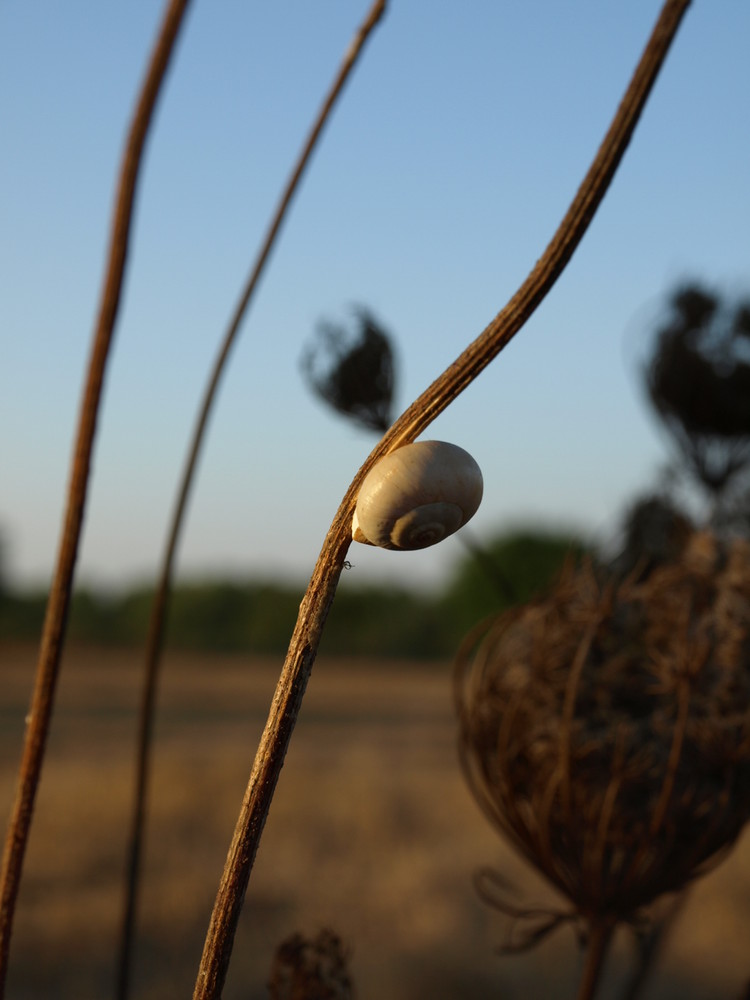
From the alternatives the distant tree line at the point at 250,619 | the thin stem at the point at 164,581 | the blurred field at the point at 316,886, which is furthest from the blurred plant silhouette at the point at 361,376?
the distant tree line at the point at 250,619

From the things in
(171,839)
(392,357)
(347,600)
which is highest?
(347,600)

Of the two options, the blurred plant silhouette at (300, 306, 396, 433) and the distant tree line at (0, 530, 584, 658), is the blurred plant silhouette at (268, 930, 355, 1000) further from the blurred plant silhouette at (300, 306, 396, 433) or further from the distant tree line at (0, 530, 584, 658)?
the distant tree line at (0, 530, 584, 658)

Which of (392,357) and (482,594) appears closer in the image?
(392,357)

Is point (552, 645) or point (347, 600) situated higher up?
point (347, 600)

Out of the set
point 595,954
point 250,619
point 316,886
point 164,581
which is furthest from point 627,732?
point 250,619

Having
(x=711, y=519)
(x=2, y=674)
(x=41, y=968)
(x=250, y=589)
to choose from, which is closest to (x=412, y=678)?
(x=250, y=589)

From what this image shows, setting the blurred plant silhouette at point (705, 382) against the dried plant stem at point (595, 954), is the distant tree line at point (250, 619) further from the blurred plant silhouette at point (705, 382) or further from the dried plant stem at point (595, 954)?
the dried plant stem at point (595, 954)

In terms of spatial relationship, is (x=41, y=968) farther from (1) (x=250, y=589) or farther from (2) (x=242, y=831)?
(1) (x=250, y=589)

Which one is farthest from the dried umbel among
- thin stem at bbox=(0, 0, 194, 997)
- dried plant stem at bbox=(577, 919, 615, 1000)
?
thin stem at bbox=(0, 0, 194, 997)
